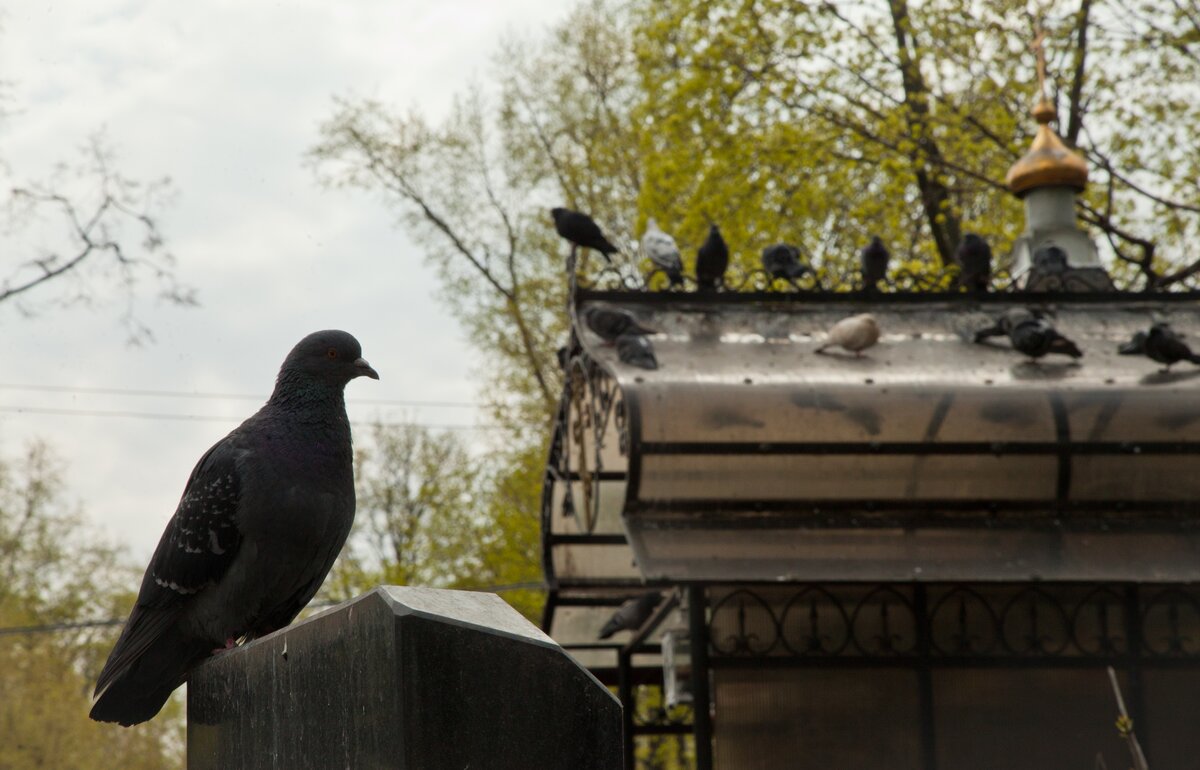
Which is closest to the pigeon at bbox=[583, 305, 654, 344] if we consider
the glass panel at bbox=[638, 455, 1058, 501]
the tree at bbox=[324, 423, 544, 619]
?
the glass panel at bbox=[638, 455, 1058, 501]

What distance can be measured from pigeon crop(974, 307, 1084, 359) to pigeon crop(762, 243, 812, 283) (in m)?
1.11

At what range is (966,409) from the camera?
6.93 metres

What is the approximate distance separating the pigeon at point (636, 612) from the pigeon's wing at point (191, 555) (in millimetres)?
5419

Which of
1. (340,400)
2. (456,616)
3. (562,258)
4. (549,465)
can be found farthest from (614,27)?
(456,616)

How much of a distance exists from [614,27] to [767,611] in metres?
18.0

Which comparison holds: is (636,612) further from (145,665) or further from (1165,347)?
(145,665)

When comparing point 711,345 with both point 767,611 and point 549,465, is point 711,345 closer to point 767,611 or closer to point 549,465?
point 767,611

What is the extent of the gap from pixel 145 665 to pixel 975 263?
548 centimetres

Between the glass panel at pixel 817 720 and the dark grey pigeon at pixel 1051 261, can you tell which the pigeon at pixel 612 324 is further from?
the dark grey pigeon at pixel 1051 261

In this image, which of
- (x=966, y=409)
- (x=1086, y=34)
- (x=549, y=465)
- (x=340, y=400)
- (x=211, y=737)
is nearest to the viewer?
(x=211, y=737)

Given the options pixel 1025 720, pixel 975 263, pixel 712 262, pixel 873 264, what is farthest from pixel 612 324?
pixel 1025 720

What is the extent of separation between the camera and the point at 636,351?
7.11 meters

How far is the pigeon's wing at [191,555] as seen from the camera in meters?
3.79

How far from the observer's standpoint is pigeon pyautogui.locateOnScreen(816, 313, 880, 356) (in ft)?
24.0
